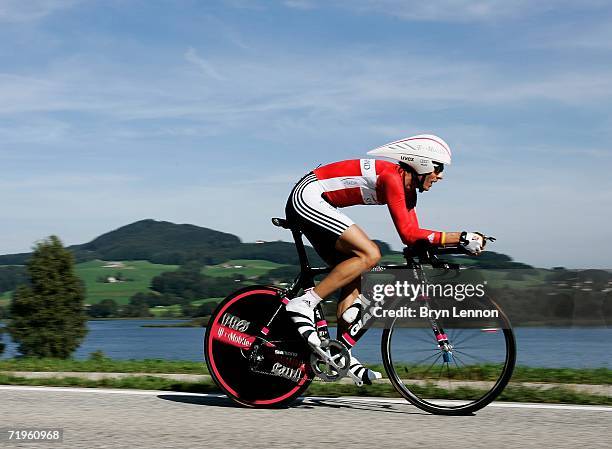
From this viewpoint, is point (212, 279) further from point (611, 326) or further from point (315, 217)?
point (315, 217)

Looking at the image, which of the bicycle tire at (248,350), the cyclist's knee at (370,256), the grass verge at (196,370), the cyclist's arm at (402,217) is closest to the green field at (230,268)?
the grass verge at (196,370)

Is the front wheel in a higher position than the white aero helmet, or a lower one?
lower

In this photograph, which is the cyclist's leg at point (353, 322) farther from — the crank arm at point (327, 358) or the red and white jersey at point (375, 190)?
the red and white jersey at point (375, 190)

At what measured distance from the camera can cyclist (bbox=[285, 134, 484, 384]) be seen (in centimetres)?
617

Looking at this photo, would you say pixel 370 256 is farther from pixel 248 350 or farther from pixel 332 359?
pixel 248 350

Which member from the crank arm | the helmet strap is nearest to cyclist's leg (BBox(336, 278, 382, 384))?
the crank arm

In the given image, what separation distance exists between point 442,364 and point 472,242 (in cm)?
107

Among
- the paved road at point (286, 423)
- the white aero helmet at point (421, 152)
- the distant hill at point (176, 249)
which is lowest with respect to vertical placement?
the paved road at point (286, 423)

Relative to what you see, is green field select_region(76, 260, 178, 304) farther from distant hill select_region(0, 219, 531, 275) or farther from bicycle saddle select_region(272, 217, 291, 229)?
bicycle saddle select_region(272, 217, 291, 229)

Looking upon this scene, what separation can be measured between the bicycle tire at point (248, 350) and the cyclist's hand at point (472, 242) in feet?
5.09

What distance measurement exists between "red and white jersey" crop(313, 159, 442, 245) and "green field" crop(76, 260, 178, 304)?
69947 millimetres

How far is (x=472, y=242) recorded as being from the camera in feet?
19.5

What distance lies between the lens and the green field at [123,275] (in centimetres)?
8025

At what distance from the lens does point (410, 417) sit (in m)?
6.05
